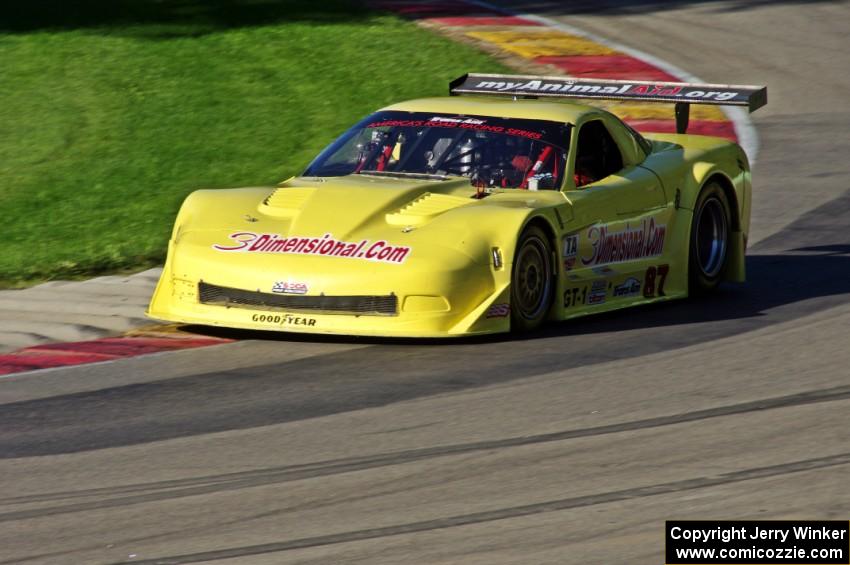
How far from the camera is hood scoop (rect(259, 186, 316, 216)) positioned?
921 centimetres

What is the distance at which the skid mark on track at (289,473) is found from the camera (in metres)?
5.95

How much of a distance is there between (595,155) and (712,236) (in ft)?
3.98

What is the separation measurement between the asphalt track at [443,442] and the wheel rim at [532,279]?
257mm

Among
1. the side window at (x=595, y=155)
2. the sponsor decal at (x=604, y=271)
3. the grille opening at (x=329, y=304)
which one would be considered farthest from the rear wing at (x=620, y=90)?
the grille opening at (x=329, y=304)

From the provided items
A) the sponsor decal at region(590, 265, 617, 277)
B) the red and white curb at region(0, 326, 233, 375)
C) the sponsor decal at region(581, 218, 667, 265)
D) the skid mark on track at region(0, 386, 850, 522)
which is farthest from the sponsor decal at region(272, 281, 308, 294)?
the skid mark on track at region(0, 386, 850, 522)

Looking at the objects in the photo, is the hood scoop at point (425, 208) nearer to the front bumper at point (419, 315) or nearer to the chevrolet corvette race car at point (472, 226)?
the chevrolet corvette race car at point (472, 226)

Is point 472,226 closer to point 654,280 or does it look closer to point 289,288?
point 289,288

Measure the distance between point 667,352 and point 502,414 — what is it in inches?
66.0

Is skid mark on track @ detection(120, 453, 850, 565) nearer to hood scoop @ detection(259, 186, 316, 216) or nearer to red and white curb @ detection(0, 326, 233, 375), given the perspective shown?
red and white curb @ detection(0, 326, 233, 375)

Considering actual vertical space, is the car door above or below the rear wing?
below

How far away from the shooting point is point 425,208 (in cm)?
909

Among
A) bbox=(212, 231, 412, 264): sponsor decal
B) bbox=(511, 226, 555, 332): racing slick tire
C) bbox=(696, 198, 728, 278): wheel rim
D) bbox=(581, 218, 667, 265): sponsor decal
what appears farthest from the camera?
bbox=(696, 198, 728, 278): wheel rim

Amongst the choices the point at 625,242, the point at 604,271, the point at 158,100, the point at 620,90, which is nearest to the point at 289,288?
the point at 604,271

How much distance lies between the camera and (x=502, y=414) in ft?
23.6
